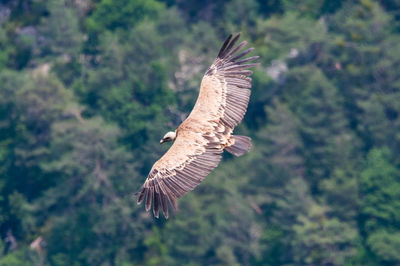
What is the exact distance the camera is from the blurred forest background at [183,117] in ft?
178

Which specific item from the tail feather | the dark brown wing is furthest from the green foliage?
the tail feather

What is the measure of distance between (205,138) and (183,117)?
31.5m

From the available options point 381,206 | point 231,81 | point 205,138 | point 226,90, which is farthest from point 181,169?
point 381,206

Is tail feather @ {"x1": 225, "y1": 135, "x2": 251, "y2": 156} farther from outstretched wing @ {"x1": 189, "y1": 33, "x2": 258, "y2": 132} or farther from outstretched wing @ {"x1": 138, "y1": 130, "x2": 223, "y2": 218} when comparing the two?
outstretched wing @ {"x1": 138, "y1": 130, "x2": 223, "y2": 218}

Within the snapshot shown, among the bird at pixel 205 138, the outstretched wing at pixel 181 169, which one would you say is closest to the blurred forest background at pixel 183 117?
the bird at pixel 205 138

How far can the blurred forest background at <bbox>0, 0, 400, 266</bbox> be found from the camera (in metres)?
54.3

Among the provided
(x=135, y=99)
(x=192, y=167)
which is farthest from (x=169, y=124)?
(x=192, y=167)

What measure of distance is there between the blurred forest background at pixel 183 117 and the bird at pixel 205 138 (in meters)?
26.1

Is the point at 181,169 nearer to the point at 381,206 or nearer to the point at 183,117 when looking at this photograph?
the point at 183,117

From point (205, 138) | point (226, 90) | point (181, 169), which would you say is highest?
point (226, 90)

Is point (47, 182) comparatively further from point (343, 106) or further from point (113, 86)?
point (343, 106)

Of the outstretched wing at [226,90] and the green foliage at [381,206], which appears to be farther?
the green foliage at [381,206]

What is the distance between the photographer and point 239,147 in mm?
23391

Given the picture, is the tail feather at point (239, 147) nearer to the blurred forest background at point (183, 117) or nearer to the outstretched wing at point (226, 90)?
the outstretched wing at point (226, 90)
